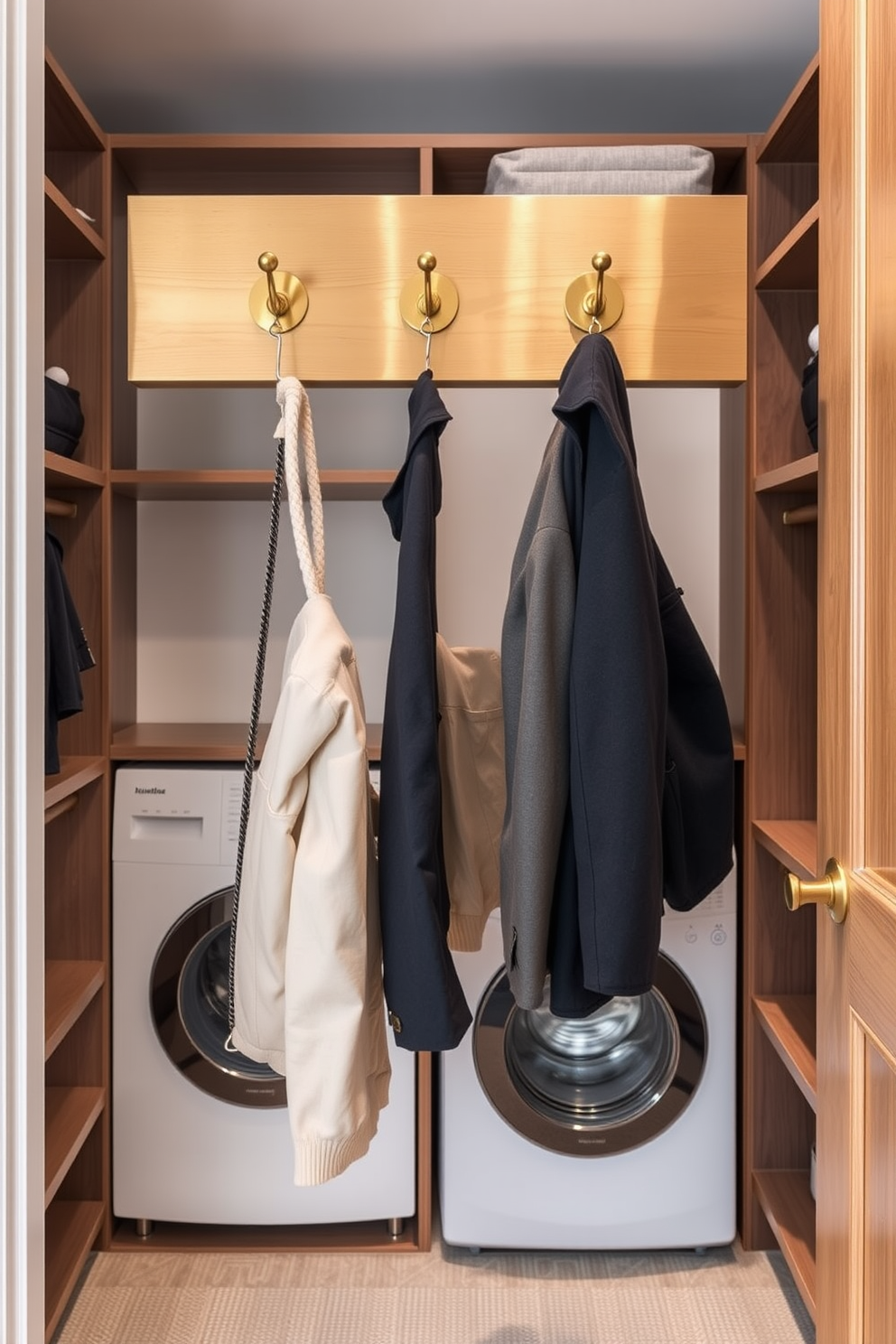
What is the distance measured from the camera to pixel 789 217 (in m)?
2.14

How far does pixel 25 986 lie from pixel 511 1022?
1.20 m

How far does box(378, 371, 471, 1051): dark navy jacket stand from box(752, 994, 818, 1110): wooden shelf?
0.78m

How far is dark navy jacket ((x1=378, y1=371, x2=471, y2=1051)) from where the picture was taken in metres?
1.36

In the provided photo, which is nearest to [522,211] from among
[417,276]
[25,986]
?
[417,276]

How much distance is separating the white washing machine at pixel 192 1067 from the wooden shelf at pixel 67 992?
0.20ft

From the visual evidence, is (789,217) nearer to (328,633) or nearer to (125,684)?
(328,633)

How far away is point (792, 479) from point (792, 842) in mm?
664

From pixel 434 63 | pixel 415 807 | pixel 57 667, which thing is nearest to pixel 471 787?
pixel 415 807

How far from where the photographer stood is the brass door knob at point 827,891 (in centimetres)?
114

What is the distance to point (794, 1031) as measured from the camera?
204cm

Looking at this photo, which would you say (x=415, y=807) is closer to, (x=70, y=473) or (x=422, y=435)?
(x=422, y=435)

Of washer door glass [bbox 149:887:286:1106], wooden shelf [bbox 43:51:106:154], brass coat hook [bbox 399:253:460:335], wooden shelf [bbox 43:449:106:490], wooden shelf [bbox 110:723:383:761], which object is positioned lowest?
washer door glass [bbox 149:887:286:1106]

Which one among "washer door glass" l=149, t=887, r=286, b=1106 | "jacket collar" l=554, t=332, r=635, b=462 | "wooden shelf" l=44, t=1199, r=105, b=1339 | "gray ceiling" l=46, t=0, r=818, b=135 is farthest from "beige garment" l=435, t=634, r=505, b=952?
"gray ceiling" l=46, t=0, r=818, b=135

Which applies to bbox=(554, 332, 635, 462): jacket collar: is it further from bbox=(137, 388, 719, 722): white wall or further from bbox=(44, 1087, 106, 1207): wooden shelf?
bbox=(44, 1087, 106, 1207): wooden shelf
